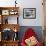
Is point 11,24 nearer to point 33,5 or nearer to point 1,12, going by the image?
point 1,12

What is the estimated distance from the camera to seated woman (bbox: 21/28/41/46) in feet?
17.0

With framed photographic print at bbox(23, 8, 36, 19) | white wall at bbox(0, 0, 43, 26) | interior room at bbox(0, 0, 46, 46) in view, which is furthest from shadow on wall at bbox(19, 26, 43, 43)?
framed photographic print at bbox(23, 8, 36, 19)

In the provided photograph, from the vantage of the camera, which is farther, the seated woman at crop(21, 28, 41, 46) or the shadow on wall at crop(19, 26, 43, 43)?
the shadow on wall at crop(19, 26, 43, 43)

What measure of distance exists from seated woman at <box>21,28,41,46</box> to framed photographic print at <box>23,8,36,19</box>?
50cm

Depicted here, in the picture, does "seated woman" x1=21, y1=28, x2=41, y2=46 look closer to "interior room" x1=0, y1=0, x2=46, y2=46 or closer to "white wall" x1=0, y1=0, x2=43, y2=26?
"interior room" x1=0, y1=0, x2=46, y2=46

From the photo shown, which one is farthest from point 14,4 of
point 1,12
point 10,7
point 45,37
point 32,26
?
point 45,37

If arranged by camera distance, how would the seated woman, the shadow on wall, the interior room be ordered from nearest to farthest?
the seated woman, the interior room, the shadow on wall

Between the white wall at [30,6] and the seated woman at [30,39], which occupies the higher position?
the white wall at [30,6]

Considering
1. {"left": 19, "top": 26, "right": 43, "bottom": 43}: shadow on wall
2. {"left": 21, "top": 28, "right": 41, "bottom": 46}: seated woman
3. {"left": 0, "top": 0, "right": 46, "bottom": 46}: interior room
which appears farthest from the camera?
{"left": 19, "top": 26, "right": 43, "bottom": 43}: shadow on wall

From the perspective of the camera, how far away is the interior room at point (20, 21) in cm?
556

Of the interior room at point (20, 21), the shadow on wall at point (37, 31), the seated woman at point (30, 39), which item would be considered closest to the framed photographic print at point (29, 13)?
the interior room at point (20, 21)

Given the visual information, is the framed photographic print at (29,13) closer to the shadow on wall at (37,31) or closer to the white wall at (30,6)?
the white wall at (30,6)

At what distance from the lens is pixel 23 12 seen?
18.8 feet

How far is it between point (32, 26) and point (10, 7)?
1.08 meters
